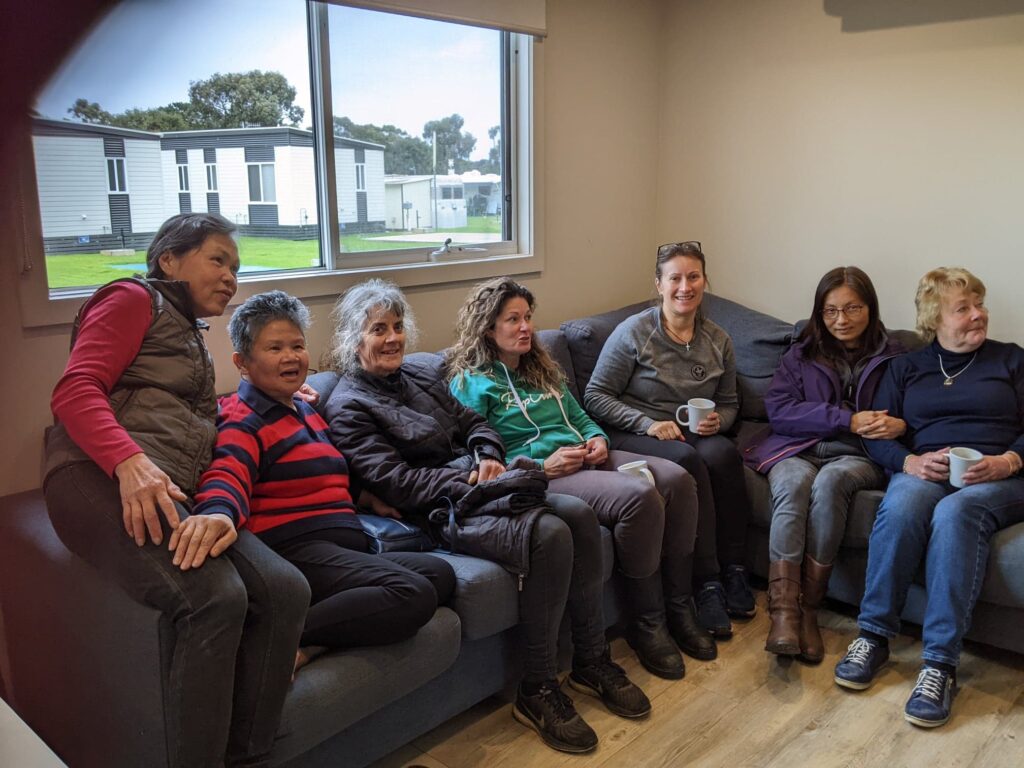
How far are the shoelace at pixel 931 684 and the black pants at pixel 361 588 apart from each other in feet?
→ 4.02

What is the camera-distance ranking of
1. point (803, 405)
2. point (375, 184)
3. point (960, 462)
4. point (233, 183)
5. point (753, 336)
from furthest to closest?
point (753, 336) < point (375, 184) < point (803, 405) < point (233, 183) < point (960, 462)

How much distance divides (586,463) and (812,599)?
76 cm

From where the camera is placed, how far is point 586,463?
251cm

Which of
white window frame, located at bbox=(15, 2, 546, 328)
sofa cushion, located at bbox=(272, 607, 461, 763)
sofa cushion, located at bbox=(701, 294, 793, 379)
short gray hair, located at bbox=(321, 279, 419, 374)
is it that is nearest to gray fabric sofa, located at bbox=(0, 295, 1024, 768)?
sofa cushion, located at bbox=(272, 607, 461, 763)

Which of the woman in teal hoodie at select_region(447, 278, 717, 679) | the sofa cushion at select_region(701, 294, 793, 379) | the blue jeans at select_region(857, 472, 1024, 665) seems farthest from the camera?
the sofa cushion at select_region(701, 294, 793, 379)

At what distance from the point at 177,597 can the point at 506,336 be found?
1.32m

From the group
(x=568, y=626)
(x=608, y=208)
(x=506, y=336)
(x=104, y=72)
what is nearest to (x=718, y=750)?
(x=568, y=626)

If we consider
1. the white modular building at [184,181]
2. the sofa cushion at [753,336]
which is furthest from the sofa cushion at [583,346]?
the white modular building at [184,181]

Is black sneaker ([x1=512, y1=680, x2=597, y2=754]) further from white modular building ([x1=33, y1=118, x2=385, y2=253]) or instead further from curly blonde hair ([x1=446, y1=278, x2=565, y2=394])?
white modular building ([x1=33, y1=118, x2=385, y2=253])

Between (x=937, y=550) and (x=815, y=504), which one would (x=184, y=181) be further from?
(x=937, y=550)

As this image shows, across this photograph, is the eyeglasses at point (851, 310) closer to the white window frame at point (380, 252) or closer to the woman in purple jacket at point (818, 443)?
the woman in purple jacket at point (818, 443)

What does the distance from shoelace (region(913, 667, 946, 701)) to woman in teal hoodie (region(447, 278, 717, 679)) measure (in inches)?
20.7

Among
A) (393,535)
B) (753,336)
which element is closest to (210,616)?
(393,535)

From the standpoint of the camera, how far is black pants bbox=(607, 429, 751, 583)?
2561 mm
